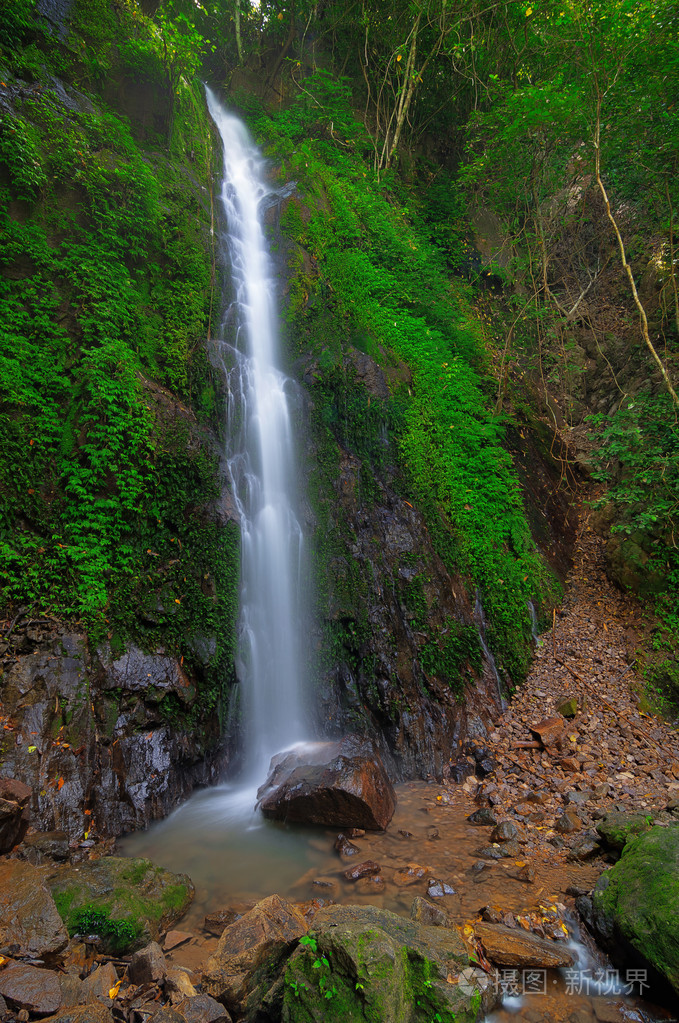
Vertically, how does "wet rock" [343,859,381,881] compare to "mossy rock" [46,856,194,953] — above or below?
below

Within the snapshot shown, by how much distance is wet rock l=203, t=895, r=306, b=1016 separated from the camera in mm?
2785

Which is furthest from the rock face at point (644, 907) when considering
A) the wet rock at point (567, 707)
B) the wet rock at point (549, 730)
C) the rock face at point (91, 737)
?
the rock face at point (91, 737)

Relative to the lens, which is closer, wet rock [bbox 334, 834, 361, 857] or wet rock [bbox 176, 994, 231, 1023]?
wet rock [bbox 176, 994, 231, 1023]

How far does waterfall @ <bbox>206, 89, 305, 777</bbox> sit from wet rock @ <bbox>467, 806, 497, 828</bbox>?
2.46 meters

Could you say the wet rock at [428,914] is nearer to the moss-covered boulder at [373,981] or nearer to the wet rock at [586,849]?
the moss-covered boulder at [373,981]

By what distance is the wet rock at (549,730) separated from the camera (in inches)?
238

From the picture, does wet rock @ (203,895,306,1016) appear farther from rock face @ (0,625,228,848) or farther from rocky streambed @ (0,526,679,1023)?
rock face @ (0,625,228,848)

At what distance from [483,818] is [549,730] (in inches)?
66.0

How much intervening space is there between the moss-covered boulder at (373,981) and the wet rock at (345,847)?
6.43 feet

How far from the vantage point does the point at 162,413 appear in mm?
6785

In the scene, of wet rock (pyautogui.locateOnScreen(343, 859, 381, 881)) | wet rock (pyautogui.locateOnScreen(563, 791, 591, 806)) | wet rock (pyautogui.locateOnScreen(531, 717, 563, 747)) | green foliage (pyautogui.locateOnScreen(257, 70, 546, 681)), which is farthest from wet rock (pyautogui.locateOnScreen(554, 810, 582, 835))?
green foliage (pyautogui.locateOnScreen(257, 70, 546, 681))

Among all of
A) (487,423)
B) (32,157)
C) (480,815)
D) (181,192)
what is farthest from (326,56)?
(480,815)

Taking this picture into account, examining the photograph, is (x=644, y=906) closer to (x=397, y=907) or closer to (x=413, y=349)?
(x=397, y=907)

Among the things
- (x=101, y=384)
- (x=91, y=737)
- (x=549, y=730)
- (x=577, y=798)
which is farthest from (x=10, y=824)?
(x=549, y=730)
